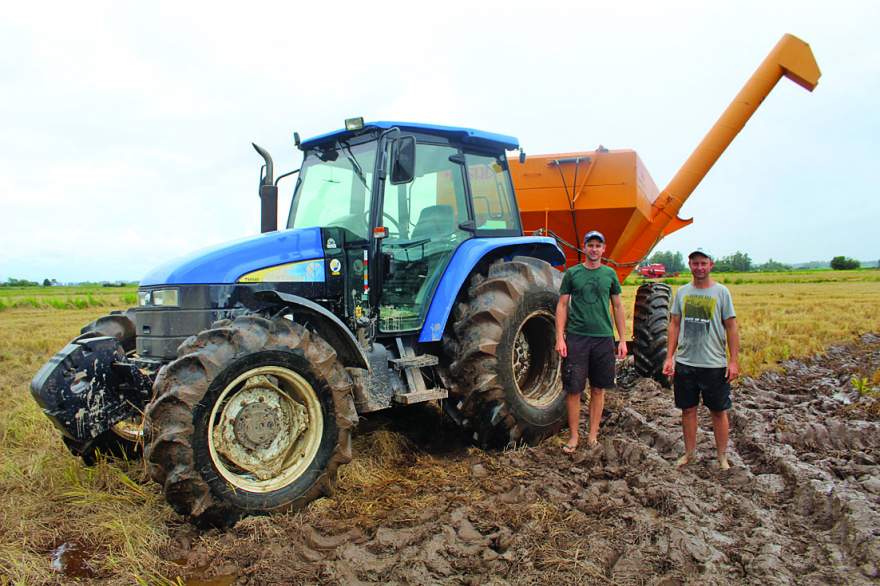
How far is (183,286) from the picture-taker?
14.1 feet

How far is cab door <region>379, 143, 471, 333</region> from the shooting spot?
5074 millimetres

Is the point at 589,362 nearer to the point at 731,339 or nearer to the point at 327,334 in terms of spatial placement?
the point at 731,339

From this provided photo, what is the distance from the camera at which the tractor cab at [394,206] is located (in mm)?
4922

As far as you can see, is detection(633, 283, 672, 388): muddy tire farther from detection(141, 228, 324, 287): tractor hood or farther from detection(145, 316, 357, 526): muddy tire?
detection(145, 316, 357, 526): muddy tire

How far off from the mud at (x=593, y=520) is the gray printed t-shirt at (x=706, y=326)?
2.52 feet

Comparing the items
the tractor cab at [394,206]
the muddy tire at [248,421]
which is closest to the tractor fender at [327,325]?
the muddy tire at [248,421]

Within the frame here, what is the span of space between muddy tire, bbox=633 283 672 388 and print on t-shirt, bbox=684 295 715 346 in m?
2.83

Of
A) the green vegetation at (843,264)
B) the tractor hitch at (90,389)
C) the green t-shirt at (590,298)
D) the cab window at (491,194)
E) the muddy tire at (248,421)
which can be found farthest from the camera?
the green vegetation at (843,264)

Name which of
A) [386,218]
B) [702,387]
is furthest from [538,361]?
[386,218]

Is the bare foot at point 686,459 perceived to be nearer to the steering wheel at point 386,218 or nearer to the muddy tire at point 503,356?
the muddy tire at point 503,356

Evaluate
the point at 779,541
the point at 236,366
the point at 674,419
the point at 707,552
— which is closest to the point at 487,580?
the point at 707,552

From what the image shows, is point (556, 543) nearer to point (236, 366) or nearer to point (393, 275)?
point (236, 366)

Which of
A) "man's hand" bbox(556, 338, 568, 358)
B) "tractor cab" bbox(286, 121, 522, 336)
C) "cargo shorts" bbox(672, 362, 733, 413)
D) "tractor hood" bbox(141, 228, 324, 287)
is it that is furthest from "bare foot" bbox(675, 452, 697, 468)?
"tractor hood" bbox(141, 228, 324, 287)

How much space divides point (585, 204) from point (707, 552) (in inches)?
185
